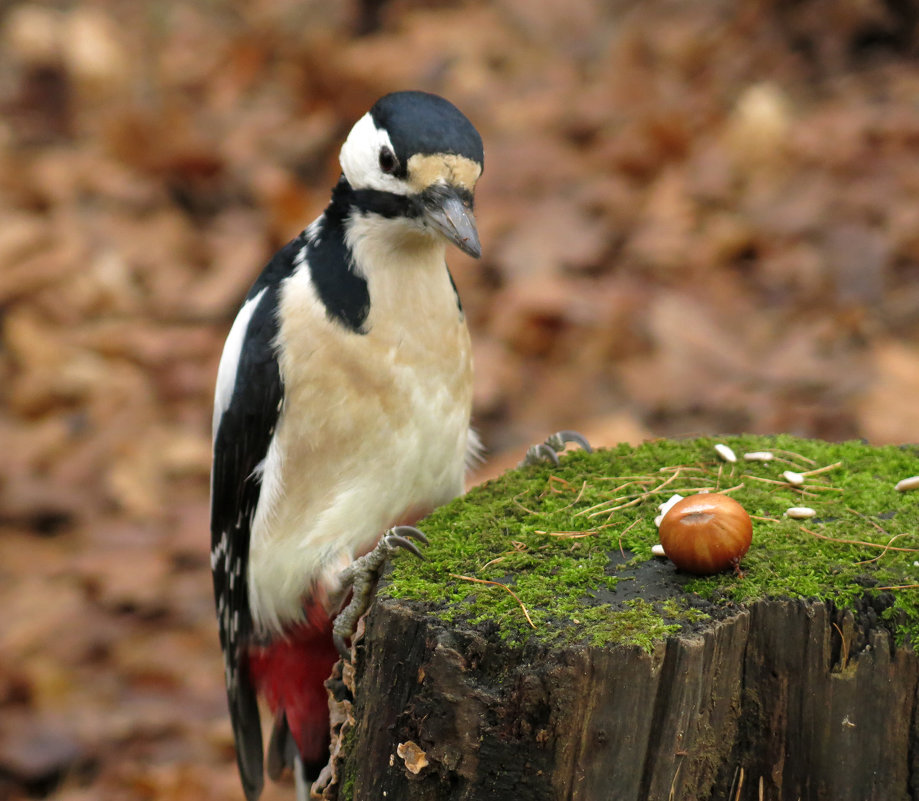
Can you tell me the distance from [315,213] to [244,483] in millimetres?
3700

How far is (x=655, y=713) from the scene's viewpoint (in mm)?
1867

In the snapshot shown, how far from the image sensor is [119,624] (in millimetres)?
4719

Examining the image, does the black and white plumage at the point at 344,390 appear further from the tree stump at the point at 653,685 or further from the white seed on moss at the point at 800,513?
the white seed on moss at the point at 800,513

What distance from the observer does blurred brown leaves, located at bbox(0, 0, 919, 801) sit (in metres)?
4.68

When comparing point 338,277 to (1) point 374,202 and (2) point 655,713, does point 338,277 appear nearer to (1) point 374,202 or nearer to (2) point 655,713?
(1) point 374,202

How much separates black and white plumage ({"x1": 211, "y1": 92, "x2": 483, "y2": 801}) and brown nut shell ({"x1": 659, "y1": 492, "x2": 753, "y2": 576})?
95cm

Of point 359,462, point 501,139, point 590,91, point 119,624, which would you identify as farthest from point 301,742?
point 590,91

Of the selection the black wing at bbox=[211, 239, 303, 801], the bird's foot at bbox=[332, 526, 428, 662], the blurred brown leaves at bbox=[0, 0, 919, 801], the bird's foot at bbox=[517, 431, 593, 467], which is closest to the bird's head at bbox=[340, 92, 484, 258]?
the black wing at bbox=[211, 239, 303, 801]

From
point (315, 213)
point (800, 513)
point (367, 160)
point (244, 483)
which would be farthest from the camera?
point (315, 213)

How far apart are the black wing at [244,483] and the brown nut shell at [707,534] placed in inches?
46.9

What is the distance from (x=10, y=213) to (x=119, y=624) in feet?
10.8

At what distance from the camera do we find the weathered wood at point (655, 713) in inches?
73.3

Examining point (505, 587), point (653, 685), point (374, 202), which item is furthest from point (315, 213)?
point (653, 685)

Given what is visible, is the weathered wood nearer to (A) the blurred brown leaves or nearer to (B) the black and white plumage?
(B) the black and white plumage
